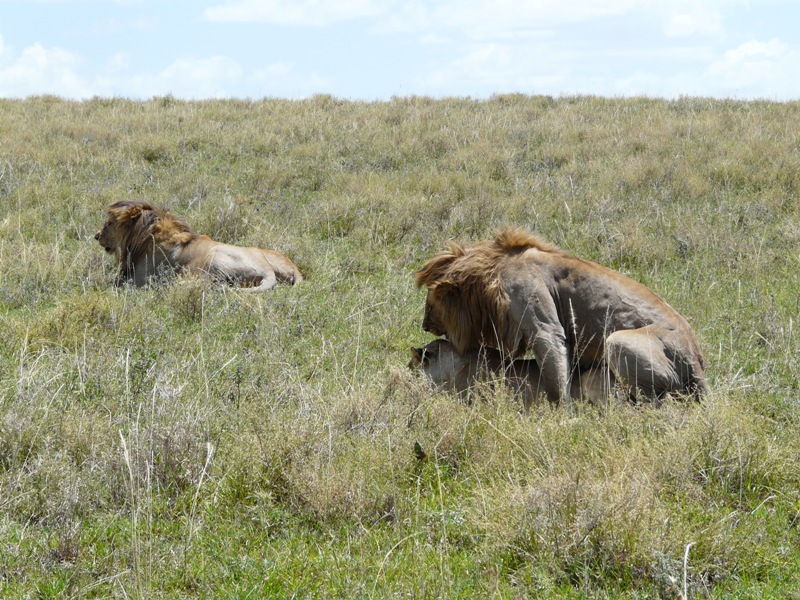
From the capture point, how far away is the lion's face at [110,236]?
1040cm

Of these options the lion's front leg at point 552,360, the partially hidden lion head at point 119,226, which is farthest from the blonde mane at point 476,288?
the partially hidden lion head at point 119,226

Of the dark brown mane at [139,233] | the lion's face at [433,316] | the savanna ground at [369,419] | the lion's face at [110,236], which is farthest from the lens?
the lion's face at [110,236]

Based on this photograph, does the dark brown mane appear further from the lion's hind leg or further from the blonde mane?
the lion's hind leg

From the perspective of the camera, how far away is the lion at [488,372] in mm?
5953

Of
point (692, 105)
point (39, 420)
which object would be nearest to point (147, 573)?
point (39, 420)

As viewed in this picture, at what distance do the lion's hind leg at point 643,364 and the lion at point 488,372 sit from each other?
0.13 metres

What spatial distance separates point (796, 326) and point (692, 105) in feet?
45.6

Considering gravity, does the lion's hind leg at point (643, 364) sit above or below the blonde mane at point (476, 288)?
below

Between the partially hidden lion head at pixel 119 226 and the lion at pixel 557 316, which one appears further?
the partially hidden lion head at pixel 119 226

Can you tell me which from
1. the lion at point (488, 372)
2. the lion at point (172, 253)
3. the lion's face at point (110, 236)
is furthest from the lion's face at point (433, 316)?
the lion's face at point (110, 236)

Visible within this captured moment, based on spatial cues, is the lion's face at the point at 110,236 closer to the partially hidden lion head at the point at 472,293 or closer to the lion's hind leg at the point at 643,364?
the partially hidden lion head at the point at 472,293

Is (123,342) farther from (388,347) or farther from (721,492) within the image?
(721,492)

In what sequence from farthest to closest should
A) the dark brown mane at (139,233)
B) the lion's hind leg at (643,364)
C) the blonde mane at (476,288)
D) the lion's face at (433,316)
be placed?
the dark brown mane at (139,233)
the lion's face at (433,316)
the blonde mane at (476,288)
the lion's hind leg at (643,364)

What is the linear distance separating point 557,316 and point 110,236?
6209mm
